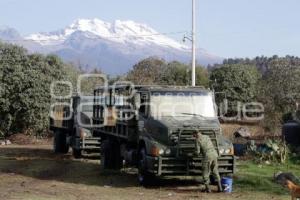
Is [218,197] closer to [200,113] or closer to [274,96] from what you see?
[200,113]

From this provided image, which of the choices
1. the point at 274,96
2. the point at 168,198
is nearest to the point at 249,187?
the point at 168,198

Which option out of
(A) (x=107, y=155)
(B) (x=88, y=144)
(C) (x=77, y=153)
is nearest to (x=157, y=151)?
(A) (x=107, y=155)

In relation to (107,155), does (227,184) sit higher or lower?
lower

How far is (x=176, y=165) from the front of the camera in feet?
50.4

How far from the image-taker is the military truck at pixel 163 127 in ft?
50.4

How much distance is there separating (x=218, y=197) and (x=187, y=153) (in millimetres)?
1532

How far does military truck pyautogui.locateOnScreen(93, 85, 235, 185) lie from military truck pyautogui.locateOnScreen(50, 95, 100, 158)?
4204 mm

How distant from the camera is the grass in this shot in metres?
15.9

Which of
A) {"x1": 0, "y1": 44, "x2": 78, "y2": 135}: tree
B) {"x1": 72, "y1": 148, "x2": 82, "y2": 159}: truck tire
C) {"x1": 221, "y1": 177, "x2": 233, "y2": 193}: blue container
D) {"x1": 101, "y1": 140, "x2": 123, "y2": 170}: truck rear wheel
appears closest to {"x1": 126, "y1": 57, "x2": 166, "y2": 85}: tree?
{"x1": 0, "y1": 44, "x2": 78, "y2": 135}: tree

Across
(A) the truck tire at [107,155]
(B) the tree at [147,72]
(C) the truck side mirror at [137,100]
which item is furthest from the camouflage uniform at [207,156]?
(B) the tree at [147,72]

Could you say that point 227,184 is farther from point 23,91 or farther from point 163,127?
point 23,91

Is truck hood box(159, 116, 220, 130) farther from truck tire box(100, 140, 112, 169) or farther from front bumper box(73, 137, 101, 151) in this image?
front bumper box(73, 137, 101, 151)

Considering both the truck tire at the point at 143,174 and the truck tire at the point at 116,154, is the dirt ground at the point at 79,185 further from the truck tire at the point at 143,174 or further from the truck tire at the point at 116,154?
the truck tire at the point at 116,154

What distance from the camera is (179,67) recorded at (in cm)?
5491
